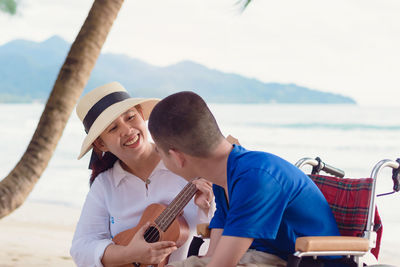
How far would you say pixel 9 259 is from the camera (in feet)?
20.6

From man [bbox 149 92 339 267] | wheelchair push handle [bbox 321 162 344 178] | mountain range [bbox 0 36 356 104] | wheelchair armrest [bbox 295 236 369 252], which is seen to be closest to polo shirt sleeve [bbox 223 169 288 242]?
man [bbox 149 92 339 267]

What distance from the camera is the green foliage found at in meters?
9.64

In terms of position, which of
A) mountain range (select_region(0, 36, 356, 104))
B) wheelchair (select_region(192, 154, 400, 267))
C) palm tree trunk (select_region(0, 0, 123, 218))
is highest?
wheelchair (select_region(192, 154, 400, 267))

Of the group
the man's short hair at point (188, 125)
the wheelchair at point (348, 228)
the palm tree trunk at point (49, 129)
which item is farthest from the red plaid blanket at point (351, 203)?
the palm tree trunk at point (49, 129)

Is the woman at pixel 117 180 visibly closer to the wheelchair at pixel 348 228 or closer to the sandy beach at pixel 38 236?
the wheelchair at pixel 348 228

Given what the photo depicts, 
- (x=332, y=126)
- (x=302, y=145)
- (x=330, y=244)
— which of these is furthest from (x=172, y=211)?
(x=332, y=126)

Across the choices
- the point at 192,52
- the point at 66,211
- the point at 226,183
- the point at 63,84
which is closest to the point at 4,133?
the point at 66,211

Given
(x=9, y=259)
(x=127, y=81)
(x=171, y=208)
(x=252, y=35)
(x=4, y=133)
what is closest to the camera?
(x=171, y=208)

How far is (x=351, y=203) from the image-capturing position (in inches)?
99.3

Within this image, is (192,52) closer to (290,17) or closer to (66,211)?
(290,17)

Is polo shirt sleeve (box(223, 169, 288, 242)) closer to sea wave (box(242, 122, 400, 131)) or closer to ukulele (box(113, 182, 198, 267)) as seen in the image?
ukulele (box(113, 182, 198, 267))

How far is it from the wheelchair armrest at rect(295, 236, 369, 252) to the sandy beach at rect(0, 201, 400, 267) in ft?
15.3

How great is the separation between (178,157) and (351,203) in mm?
860

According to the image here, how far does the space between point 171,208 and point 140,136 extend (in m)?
0.39
